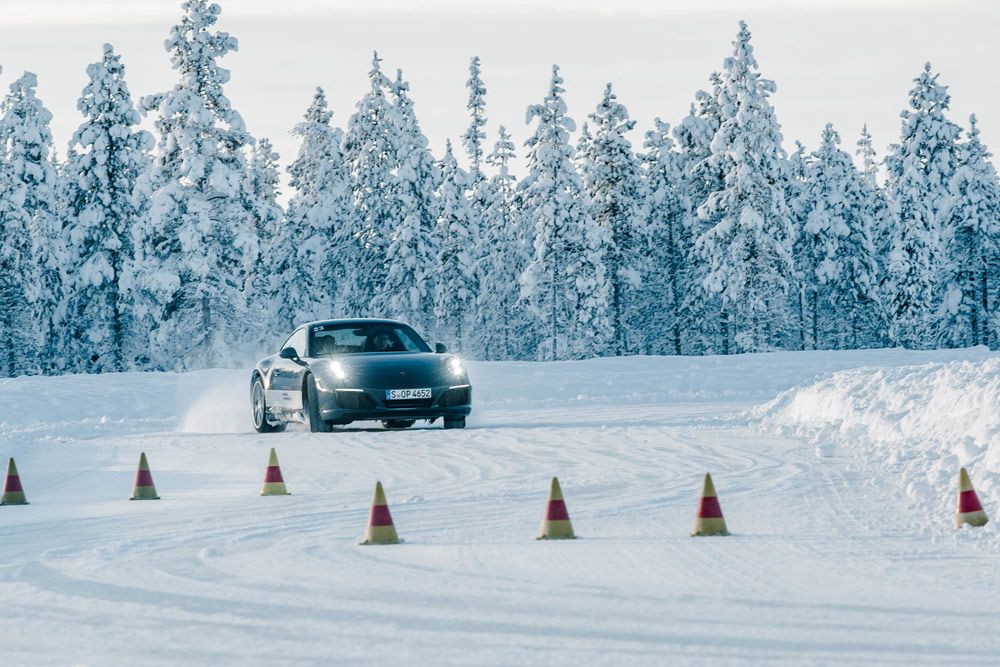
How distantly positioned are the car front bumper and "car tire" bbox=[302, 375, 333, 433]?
0.54 ft

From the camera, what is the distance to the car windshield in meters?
20.4

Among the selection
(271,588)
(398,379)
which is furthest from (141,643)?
(398,379)

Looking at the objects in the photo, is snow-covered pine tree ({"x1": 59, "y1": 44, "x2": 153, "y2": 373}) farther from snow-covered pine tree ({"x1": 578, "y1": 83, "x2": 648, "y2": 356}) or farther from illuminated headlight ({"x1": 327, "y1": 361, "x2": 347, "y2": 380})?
illuminated headlight ({"x1": 327, "y1": 361, "x2": 347, "y2": 380})

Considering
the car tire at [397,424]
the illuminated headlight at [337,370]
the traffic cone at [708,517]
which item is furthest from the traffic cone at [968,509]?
the car tire at [397,424]

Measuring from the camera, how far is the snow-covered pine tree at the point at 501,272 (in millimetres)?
79688

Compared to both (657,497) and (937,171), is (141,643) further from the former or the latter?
(937,171)

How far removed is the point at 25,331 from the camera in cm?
6612

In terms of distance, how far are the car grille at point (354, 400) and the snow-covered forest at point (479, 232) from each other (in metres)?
32.9

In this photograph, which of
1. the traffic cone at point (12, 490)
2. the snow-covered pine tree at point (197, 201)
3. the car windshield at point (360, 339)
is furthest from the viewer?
the snow-covered pine tree at point (197, 201)

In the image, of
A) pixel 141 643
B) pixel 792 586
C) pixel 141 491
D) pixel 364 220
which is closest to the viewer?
pixel 141 643

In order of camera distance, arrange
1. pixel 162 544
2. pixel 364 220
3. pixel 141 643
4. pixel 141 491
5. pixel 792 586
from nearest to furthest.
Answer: pixel 141 643
pixel 792 586
pixel 162 544
pixel 141 491
pixel 364 220

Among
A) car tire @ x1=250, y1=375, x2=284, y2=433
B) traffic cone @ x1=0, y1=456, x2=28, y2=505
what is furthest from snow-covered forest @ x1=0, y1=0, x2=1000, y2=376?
traffic cone @ x1=0, y1=456, x2=28, y2=505

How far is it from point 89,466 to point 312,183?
203ft

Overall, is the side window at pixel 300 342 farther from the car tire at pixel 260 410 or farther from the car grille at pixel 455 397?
the car grille at pixel 455 397
